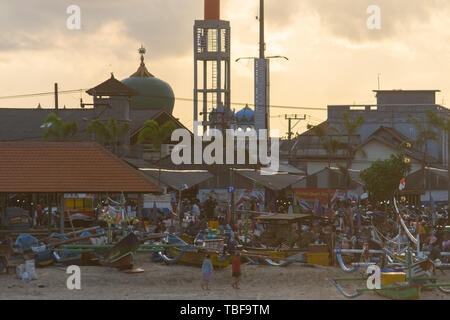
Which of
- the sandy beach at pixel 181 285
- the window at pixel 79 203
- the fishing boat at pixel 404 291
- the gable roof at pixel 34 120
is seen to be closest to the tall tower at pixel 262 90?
the gable roof at pixel 34 120

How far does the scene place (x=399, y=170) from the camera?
60.3m

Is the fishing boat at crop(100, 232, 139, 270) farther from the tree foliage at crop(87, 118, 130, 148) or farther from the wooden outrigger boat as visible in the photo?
the tree foliage at crop(87, 118, 130, 148)

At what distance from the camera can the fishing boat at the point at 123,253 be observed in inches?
1249

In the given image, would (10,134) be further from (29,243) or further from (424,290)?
(424,290)

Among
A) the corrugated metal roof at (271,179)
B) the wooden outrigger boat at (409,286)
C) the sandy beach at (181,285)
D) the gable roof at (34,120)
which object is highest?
the gable roof at (34,120)

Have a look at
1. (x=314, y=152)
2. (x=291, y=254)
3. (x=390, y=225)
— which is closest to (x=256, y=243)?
(x=291, y=254)

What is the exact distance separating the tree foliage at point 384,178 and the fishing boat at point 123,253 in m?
30.7

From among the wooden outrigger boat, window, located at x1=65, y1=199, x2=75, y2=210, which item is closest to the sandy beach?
the wooden outrigger boat

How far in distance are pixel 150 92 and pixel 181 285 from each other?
6483 cm

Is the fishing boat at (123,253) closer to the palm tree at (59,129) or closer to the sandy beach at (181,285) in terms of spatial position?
the sandy beach at (181,285)

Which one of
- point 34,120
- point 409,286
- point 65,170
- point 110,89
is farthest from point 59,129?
point 409,286

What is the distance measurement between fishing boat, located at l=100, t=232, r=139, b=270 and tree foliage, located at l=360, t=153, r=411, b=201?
30712mm

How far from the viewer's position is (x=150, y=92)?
9306cm
